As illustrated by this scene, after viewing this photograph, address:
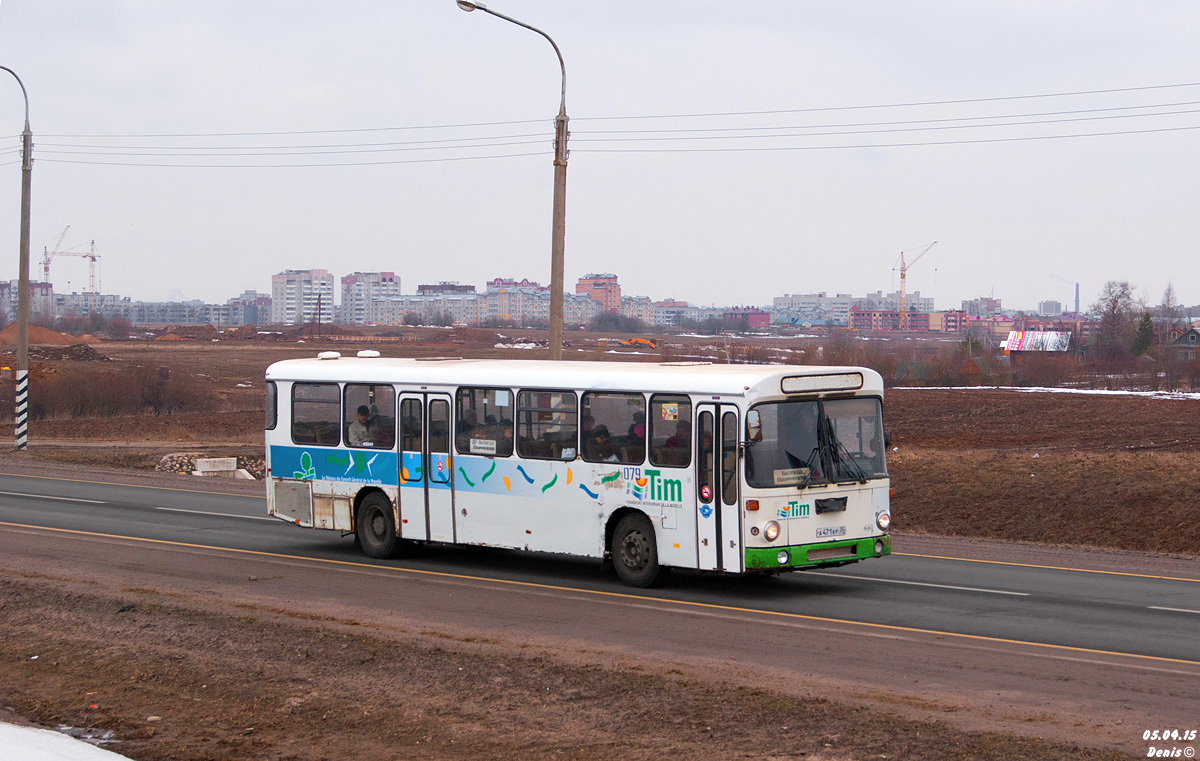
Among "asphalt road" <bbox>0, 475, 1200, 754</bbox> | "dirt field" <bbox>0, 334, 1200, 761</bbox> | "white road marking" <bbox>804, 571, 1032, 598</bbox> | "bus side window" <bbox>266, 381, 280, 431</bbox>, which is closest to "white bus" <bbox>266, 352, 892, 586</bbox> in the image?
"bus side window" <bbox>266, 381, 280, 431</bbox>

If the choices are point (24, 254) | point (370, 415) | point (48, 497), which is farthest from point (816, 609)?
point (24, 254)

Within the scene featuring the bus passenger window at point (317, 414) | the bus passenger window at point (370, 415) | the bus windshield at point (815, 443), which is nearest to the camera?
the bus windshield at point (815, 443)

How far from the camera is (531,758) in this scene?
24.0ft

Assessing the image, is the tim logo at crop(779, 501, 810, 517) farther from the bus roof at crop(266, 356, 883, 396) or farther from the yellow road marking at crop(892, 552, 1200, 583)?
the yellow road marking at crop(892, 552, 1200, 583)

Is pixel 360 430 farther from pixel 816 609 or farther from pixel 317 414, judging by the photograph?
pixel 816 609

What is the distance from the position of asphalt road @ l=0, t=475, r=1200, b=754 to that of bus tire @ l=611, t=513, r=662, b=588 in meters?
0.28

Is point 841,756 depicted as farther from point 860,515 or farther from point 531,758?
point 860,515

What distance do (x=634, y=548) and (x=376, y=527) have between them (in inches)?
173

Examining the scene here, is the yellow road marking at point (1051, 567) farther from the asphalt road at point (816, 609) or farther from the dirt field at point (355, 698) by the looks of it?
the dirt field at point (355, 698)

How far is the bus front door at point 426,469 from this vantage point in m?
15.8

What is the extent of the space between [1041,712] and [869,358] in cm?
8420

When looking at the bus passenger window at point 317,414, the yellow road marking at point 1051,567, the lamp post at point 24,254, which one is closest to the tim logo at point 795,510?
the yellow road marking at point 1051,567

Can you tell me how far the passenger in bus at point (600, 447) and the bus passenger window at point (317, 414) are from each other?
437 centimetres

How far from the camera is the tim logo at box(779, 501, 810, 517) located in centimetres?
1296
